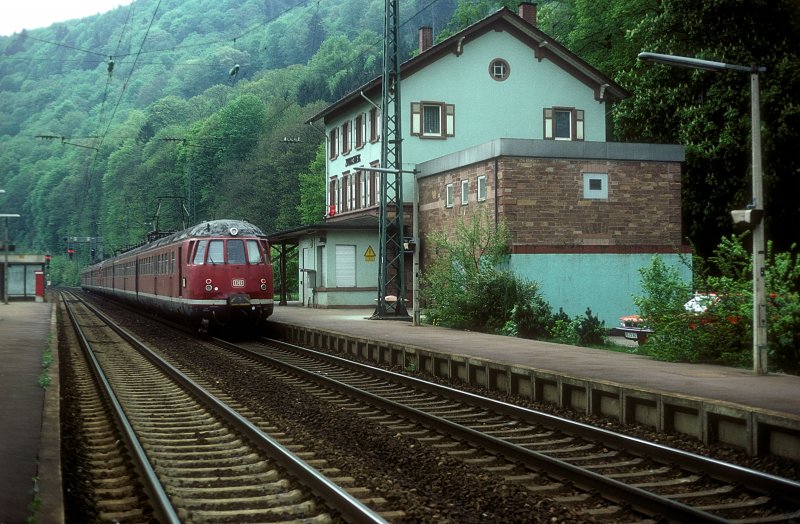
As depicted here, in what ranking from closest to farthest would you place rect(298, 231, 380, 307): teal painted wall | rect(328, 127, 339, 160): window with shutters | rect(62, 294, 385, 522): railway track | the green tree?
1. rect(62, 294, 385, 522): railway track
2. the green tree
3. rect(298, 231, 380, 307): teal painted wall
4. rect(328, 127, 339, 160): window with shutters

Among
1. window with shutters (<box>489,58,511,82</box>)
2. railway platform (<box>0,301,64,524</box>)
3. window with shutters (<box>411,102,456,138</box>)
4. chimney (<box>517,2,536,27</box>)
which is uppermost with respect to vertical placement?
chimney (<box>517,2,536,27</box>)

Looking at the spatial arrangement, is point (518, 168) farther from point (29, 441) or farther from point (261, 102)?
point (261, 102)

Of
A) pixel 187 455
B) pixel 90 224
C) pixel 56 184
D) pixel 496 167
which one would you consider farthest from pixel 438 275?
pixel 90 224

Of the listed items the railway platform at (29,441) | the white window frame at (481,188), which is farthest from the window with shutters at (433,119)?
the railway platform at (29,441)

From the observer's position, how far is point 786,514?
22.2 ft

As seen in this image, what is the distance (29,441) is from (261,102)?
9070 cm

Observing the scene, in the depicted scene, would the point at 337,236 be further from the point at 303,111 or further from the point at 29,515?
the point at 303,111

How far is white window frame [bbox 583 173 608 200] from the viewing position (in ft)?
92.4

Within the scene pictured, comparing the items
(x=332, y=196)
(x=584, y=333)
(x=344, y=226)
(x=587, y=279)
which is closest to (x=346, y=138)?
(x=332, y=196)

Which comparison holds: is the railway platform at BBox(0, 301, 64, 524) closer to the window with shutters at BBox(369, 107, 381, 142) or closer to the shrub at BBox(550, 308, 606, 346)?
the shrub at BBox(550, 308, 606, 346)

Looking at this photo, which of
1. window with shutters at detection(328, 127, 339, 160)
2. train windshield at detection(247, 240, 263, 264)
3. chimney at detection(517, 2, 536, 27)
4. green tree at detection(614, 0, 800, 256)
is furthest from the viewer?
window with shutters at detection(328, 127, 339, 160)

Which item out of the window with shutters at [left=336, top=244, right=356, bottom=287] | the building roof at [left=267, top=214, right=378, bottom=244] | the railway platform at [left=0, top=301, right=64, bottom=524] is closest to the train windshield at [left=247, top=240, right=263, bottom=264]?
the railway platform at [left=0, top=301, right=64, bottom=524]

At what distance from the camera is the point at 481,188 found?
2916 centimetres

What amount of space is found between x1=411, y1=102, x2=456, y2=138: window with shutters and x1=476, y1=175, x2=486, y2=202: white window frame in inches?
396
